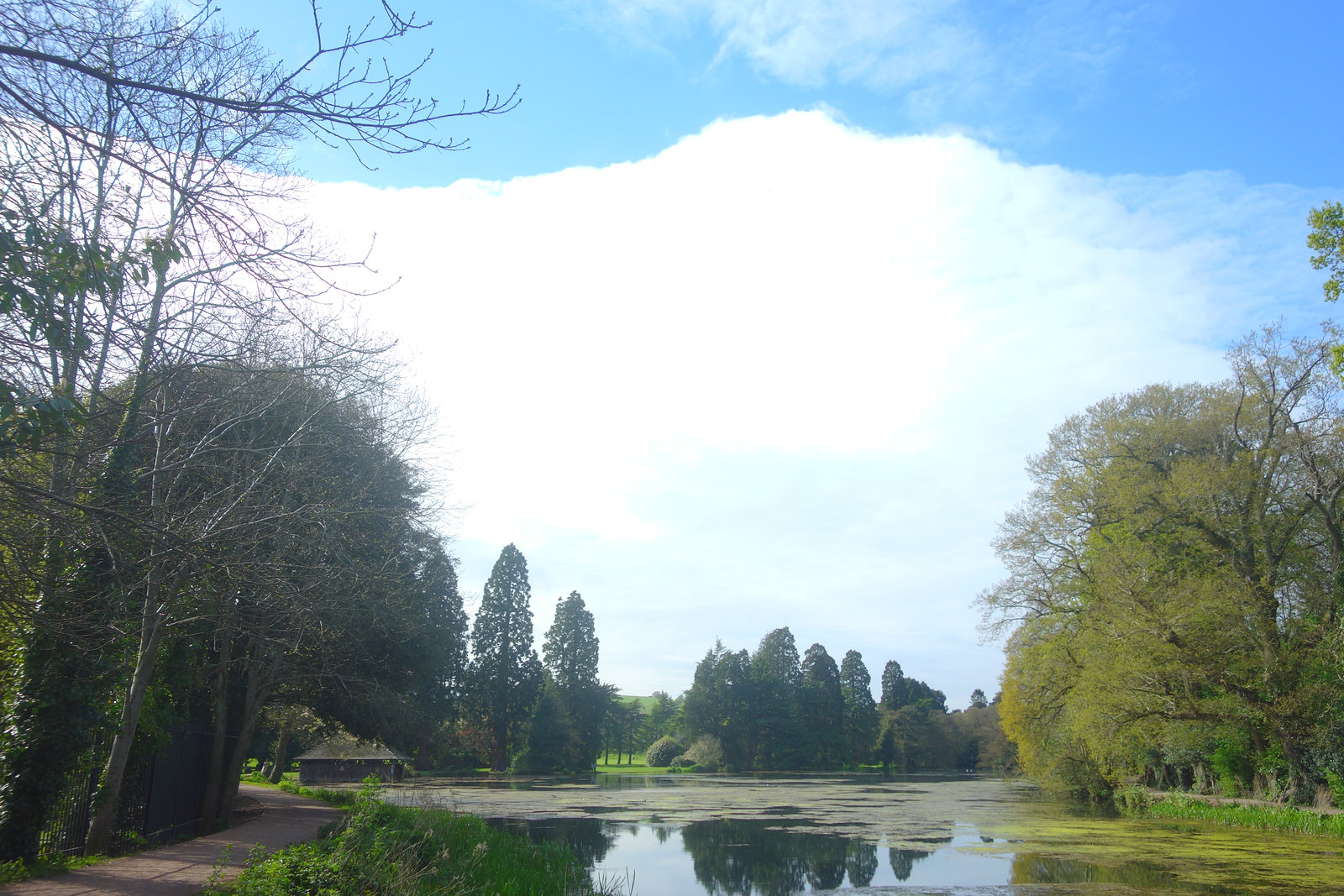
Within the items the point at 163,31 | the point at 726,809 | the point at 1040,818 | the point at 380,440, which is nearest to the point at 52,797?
the point at 380,440

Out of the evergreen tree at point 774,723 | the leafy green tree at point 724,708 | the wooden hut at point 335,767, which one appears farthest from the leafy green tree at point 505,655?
the evergreen tree at point 774,723

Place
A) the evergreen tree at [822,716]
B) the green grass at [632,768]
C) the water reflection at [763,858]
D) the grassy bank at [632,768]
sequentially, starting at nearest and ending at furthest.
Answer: the water reflection at [763,858]
the grassy bank at [632,768]
the green grass at [632,768]
the evergreen tree at [822,716]

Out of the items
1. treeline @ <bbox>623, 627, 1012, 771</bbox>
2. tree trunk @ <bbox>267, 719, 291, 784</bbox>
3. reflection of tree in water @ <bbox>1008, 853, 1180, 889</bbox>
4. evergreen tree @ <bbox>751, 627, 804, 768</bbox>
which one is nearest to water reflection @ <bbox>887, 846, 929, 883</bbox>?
reflection of tree in water @ <bbox>1008, 853, 1180, 889</bbox>

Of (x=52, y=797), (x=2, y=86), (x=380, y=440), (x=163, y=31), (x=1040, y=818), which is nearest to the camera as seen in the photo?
(x=2, y=86)

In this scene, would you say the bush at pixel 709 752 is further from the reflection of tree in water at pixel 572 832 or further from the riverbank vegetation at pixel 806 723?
the reflection of tree in water at pixel 572 832

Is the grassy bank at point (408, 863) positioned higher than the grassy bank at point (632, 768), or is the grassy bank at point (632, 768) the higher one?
the grassy bank at point (408, 863)

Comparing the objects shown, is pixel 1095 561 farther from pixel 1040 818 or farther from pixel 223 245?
pixel 223 245

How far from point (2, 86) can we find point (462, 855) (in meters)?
10.3

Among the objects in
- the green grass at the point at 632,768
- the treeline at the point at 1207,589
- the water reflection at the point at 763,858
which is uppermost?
the treeline at the point at 1207,589

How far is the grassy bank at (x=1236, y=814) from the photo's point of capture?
58.2ft

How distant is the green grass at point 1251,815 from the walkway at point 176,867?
20.5 meters

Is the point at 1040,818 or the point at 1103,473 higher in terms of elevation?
the point at 1103,473

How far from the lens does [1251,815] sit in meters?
20.1

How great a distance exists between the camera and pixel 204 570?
6.05 meters
